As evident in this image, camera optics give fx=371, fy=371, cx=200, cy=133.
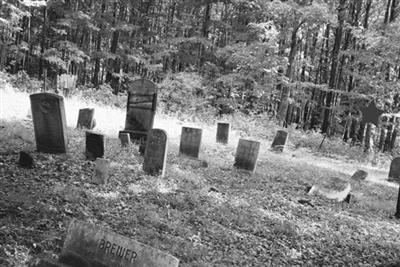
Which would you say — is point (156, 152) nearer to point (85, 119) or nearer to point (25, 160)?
point (25, 160)

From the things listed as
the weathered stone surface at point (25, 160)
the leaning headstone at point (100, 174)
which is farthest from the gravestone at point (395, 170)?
the weathered stone surface at point (25, 160)

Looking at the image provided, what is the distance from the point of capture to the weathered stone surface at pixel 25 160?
7.50m

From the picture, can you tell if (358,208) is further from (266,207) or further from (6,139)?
(6,139)

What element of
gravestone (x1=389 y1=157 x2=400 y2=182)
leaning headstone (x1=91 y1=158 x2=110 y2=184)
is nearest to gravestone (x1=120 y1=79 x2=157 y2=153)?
leaning headstone (x1=91 y1=158 x2=110 y2=184)

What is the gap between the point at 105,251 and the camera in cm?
356

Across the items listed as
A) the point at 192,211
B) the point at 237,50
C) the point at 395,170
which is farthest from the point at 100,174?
the point at 237,50

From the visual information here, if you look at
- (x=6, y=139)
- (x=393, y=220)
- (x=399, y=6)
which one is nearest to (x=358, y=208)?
→ (x=393, y=220)

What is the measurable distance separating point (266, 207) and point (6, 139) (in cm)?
658

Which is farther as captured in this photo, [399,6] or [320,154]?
[399,6]

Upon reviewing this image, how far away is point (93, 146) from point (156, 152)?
1.57 meters

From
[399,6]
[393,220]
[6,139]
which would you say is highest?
[399,6]

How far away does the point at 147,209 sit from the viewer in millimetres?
6598

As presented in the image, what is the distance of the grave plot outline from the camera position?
38.9 feet

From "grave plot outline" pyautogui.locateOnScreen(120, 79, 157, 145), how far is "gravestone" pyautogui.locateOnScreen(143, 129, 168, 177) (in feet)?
9.93
